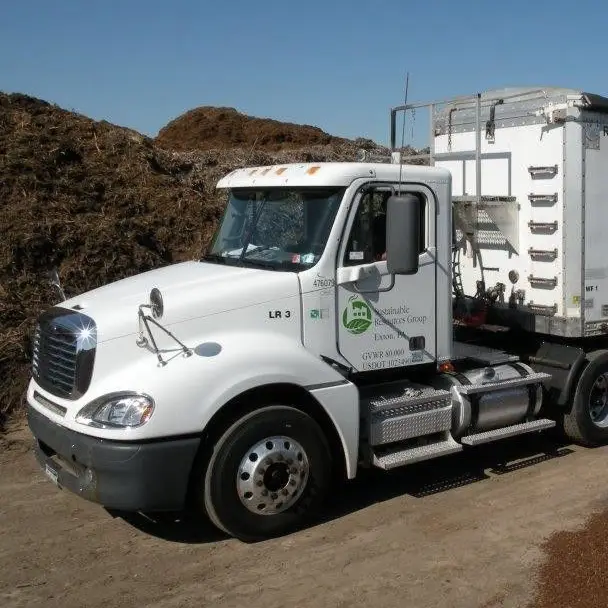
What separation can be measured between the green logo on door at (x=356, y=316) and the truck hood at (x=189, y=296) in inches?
18.3

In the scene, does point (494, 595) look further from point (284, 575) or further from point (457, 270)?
point (457, 270)

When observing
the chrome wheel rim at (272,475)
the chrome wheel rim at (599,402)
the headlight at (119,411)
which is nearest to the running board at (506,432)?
the chrome wheel rim at (599,402)

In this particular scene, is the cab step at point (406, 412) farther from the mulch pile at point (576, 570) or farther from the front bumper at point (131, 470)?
the front bumper at point (131, 470)

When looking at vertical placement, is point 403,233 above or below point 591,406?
above

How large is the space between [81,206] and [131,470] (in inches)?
307

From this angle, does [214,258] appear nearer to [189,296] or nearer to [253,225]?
[253,225]

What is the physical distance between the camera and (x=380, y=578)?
503 centimetres

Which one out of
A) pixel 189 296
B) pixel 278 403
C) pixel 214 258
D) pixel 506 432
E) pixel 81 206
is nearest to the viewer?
pixel 189 296

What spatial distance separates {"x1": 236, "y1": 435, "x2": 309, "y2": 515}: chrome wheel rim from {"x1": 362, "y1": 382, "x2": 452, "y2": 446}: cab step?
70 centimetres

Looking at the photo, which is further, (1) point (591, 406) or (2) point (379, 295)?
(1) point (591, 406)

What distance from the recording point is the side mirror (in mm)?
5629

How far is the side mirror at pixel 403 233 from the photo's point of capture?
18.5 ft

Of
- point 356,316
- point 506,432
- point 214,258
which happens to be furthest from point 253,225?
point 506,432

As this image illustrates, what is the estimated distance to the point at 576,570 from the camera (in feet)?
16.2
